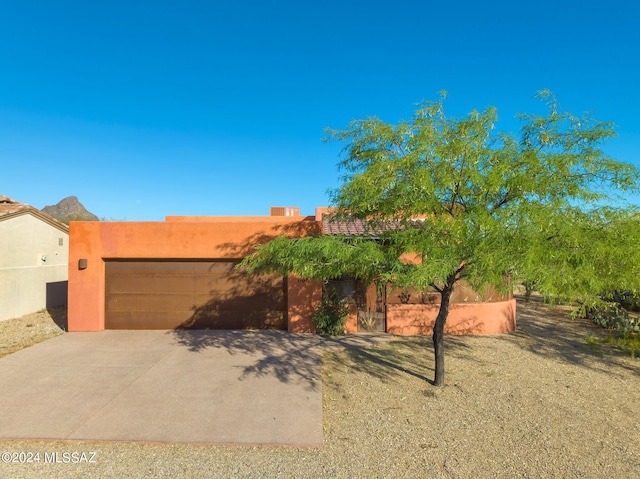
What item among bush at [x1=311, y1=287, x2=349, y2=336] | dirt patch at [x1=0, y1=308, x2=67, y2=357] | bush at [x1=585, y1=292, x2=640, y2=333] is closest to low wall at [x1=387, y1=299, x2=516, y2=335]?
bush at [x1=311, y1=287, x2=349, y2=336]

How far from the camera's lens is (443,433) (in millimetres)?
4887

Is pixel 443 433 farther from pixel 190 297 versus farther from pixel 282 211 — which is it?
pixel 282 211

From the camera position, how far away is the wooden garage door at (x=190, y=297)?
35.8 feet

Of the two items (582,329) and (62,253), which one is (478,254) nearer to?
(582,329)

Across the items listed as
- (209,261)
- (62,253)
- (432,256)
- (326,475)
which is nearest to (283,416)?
(326,475)

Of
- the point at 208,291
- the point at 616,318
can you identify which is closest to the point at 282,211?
the point at 208,291

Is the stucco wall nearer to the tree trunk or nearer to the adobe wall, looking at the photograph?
the adobe wall

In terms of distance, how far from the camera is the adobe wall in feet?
35.0

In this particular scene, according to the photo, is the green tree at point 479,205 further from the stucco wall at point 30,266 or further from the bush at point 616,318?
the stucco wall at point 30,266

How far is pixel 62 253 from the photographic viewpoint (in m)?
16.1

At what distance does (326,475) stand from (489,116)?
542 cm

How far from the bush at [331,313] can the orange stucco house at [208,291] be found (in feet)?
0.85

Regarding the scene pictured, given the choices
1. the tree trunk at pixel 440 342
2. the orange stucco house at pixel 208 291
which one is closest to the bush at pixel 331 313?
the orange stucco house at pixel 208 291

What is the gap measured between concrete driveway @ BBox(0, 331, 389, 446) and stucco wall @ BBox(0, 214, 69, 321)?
16.4ft
